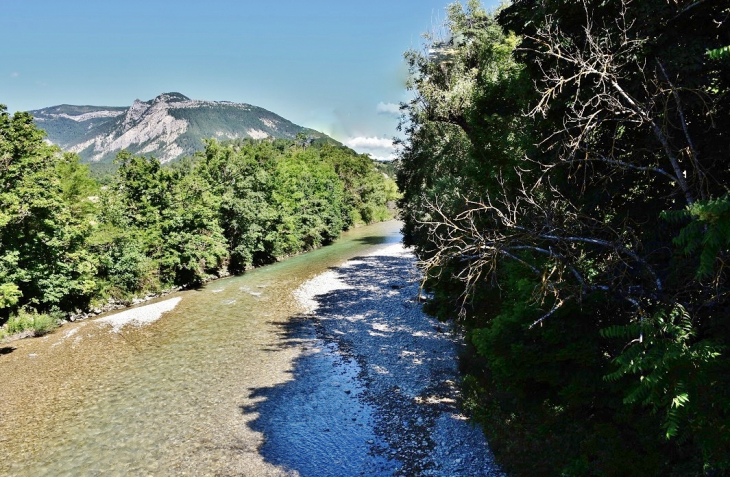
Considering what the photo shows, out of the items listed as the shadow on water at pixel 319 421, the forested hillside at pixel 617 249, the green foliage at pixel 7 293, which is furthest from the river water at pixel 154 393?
the forested hillside at pixel 617 249

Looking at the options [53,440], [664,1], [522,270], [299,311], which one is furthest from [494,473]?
[299,311]

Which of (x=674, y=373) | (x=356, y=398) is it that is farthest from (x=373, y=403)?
(x=674, y=373)

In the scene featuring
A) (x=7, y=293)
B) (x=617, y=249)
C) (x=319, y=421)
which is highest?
(x=617, y=249)

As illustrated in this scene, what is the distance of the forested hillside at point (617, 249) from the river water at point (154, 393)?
7069 mm

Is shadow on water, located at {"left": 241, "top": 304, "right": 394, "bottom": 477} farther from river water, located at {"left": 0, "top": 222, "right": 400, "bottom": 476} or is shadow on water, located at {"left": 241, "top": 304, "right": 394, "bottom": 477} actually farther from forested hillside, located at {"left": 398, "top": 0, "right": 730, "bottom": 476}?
forested hillside, located at {"left": 398, "top": 0, "right": 730, "bottom": 476}

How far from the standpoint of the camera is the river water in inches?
476

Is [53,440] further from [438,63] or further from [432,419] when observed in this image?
[438,63]

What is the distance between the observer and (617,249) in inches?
231

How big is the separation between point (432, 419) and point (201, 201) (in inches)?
1161

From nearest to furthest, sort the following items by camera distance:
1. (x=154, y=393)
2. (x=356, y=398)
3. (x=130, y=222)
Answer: (x=356, y=398)
(x=154, y=393)
(x=130, y=222)

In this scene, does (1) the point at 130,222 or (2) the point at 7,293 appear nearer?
(2) the point at 7,293

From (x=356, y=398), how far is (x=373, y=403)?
2.55ft

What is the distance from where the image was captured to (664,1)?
6566mm

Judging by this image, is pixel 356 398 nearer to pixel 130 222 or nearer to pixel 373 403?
pixel 373 403
